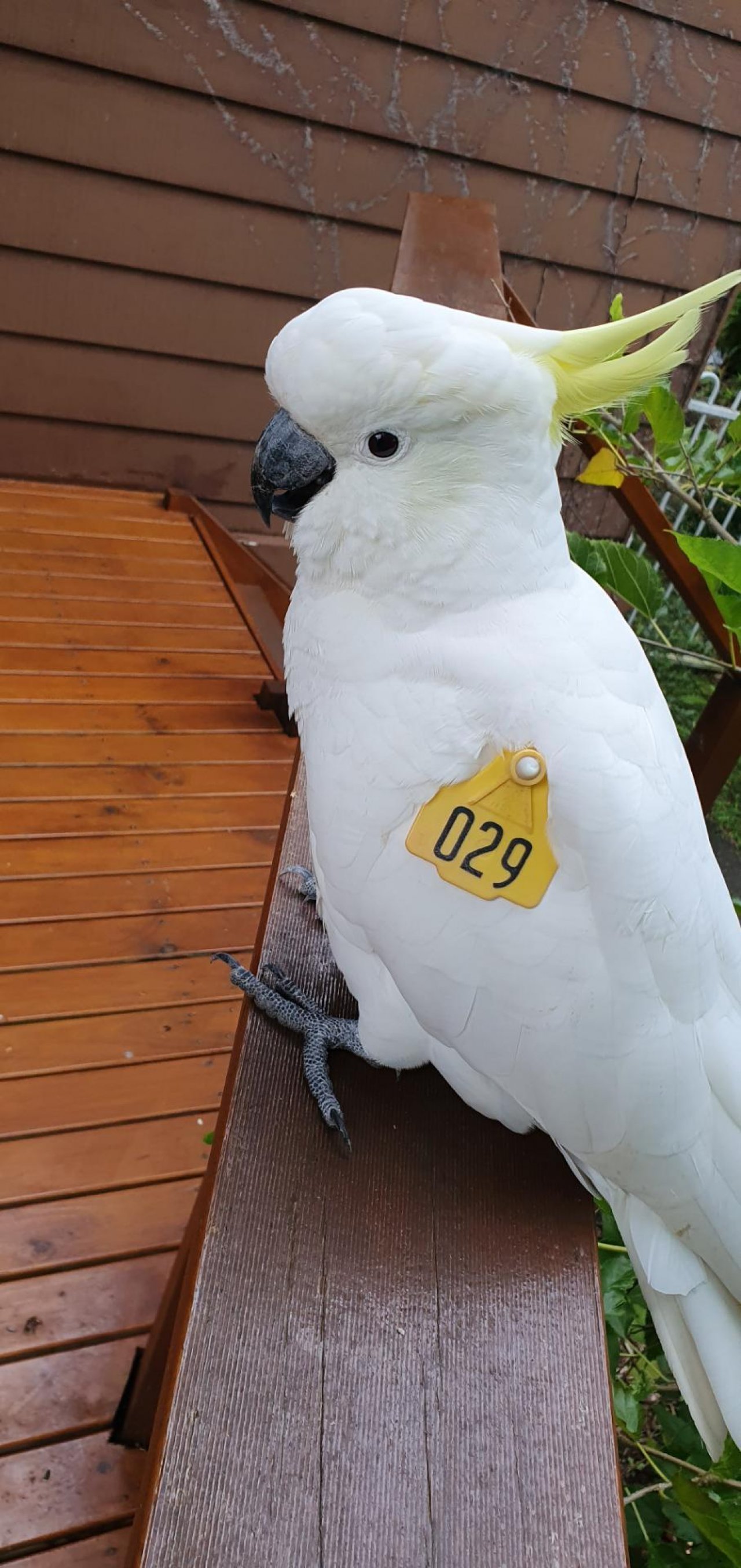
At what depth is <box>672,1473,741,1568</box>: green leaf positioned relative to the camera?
957 mm

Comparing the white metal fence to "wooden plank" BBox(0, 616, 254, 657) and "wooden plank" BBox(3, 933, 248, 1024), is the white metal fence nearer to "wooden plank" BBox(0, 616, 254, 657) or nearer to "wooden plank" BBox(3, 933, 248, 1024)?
"wooden plank" BBox(0, 616, 254, 657)

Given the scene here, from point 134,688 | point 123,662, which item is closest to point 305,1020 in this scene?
point 134,688

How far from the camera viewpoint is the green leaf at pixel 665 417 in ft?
4.95

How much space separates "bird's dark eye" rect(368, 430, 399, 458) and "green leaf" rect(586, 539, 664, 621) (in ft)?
2.98

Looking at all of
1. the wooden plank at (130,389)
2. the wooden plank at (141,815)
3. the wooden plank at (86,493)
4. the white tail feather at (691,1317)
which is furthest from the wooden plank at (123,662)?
the white tail feather at (691,1317)

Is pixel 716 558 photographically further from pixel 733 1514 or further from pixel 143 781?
pixel 143 781

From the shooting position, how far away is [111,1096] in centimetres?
180

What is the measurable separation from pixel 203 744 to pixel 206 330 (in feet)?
5.72

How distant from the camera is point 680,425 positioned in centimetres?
160

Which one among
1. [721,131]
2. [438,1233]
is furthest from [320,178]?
[438,1233]

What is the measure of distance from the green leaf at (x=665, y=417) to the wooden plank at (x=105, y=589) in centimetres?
193

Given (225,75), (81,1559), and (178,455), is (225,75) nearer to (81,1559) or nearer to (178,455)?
(178,455)

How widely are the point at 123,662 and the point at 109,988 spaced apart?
119cm

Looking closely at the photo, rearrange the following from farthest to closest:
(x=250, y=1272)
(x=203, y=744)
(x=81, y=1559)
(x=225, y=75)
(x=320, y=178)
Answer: (x=320, y=178), (x=225, y=75), (x=203, y=744), (x=81, y=1559), (x=250, y=1272)
